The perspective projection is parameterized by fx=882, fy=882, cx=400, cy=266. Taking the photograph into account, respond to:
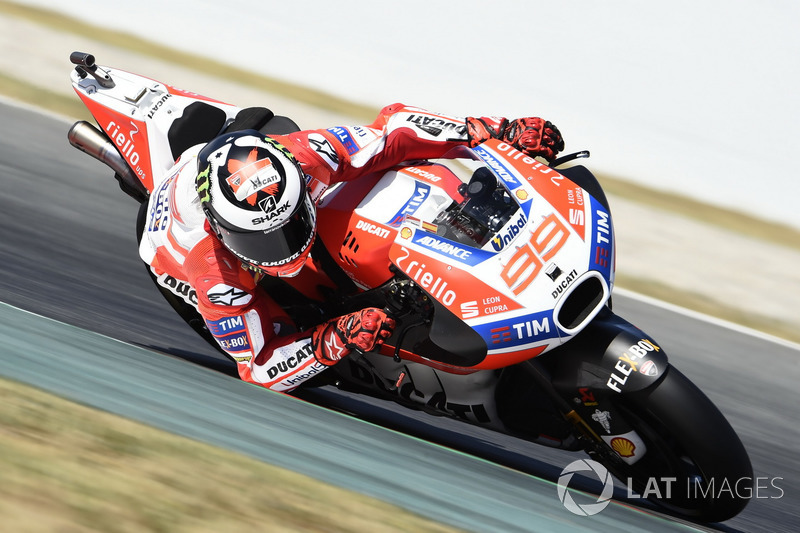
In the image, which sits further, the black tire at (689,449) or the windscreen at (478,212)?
the windscreen at (478,212)

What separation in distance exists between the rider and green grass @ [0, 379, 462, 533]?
0.89 metres

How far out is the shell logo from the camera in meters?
3.54

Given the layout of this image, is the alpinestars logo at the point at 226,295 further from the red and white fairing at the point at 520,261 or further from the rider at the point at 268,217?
the red and white fairing at the point at 520,261

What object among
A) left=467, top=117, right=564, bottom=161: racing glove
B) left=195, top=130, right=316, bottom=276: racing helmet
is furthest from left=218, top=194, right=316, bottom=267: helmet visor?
left=467, top=117, right=564, bottom=161: racing glove

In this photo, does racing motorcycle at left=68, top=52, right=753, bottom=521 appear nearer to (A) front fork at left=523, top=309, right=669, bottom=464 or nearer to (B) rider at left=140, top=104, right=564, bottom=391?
(A) front fork at left=523, top=309, right=669, bottom=464

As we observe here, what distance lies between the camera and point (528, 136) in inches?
159

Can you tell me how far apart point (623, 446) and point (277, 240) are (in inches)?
64.2

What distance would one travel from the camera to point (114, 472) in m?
2.76

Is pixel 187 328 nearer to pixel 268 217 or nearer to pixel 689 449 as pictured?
pixel 268 217

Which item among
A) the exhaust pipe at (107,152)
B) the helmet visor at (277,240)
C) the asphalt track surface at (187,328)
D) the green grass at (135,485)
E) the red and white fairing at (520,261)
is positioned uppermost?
the red and white fairing at (520,261)

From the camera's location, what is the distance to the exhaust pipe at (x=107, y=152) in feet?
16.3

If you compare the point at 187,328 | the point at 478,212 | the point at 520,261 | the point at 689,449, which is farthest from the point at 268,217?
the point at 187,328

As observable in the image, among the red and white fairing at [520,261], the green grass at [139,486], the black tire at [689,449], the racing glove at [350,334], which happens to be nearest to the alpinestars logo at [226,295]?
the racing glove at [350,334]

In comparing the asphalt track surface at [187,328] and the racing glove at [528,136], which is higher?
the racing glove at [528,136]
